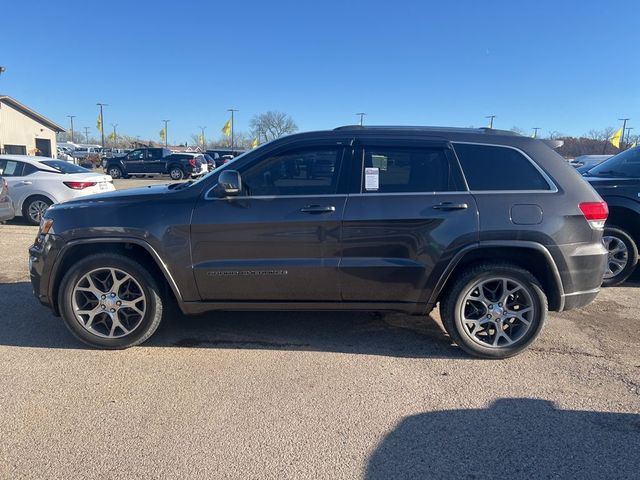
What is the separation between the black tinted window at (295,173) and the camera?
3787 millimetres

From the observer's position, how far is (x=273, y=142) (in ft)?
12.8

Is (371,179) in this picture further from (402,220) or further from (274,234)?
(274,234)

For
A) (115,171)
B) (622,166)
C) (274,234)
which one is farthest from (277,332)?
(115,171)

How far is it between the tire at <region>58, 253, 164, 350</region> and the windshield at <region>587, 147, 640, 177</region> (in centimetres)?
589

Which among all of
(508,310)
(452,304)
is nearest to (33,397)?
(452,304)

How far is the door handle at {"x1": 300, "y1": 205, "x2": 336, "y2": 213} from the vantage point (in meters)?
3.68

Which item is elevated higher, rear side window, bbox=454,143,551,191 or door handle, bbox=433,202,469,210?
rear side window, bbox=454,143,551,191

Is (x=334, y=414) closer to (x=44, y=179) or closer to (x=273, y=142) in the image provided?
(x=273, y=142)

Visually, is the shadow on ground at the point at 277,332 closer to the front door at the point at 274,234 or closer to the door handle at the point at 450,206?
the front door at the point at 274,234

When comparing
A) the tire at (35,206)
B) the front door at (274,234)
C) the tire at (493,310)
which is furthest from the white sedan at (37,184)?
the tire at (493,310)

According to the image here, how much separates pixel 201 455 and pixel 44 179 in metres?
9.60

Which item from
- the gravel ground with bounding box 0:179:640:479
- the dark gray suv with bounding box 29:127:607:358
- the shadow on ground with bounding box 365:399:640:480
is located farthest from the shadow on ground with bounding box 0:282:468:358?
the shadow on ground with bounding box 365:399:640:480

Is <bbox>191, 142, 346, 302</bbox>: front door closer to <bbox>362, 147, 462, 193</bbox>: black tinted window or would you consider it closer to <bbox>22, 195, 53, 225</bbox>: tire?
<bbox>362, 147, 462, 193</bbox>: black tinted window

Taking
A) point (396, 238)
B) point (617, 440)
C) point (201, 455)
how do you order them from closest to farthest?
point (201, 455)
point (617, 440)
point (396, 238)
